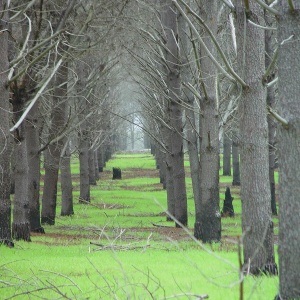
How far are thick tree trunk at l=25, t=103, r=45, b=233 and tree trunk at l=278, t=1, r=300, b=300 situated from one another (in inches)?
505

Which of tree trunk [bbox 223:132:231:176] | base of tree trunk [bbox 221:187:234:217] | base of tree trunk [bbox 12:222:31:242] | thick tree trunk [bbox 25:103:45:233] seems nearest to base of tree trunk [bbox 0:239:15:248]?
base of tree trunk [bbox 12:222:31:242]

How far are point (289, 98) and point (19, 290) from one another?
3862 mm

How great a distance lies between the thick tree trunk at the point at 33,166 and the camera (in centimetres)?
1761

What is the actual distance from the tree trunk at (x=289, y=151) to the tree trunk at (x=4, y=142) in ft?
23.1

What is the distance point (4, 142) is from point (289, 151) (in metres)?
7.27

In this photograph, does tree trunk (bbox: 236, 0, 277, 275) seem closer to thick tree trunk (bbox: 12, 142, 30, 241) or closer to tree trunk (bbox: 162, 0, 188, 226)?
thick tree trunk (bbox: 12, 142, 30, 241)

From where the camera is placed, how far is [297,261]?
5.27 m

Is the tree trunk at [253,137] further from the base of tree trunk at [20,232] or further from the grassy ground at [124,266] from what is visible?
the base of tree trunk at [20,232]

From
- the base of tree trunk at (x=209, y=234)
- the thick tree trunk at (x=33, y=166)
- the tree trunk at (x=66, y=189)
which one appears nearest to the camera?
the base of tree trunk at (x=209, y=234)

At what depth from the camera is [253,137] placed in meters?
7.92

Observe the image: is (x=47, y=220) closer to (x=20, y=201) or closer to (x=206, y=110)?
(x=20, y=201)

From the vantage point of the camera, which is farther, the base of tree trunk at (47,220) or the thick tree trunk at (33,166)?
the base of tree trunk at (47,220)

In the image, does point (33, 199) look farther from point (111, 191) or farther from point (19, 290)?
point (111, 191)

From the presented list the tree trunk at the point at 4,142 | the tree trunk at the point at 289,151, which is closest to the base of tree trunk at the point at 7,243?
the tree trunk at the point at 4,142
